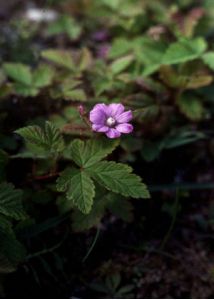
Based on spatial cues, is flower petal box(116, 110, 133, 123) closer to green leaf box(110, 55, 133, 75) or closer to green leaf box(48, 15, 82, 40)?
green leaf box(110, 55, 133, 75)

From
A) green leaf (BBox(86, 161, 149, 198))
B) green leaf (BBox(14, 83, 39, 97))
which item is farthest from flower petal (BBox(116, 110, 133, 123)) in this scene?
green leaf (BBox(14, 83, 39, 97))

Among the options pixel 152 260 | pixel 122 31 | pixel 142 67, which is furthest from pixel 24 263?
pixel 122 31

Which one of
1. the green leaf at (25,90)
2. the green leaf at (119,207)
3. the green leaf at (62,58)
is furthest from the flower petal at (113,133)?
the green leaf at (62,58)

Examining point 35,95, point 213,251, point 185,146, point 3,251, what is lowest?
point 213,251

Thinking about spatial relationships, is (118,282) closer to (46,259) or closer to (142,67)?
(46,259)

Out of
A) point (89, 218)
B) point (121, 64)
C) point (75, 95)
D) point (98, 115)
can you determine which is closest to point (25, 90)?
point (75, 95)
